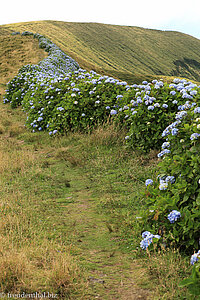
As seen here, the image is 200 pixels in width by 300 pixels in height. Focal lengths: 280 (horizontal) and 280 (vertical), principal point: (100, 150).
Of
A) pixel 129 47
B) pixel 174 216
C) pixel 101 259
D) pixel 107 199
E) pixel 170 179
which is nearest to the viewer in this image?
pixel 174 216

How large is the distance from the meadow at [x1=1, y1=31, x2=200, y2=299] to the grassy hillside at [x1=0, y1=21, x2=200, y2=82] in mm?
49838

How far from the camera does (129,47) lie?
83625mm

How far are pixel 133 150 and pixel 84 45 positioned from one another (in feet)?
229

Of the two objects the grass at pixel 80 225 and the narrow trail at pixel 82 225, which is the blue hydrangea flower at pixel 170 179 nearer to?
the grass at pixel 80 225

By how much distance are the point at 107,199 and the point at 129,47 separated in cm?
8552

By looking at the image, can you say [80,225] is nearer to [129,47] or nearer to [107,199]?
[107,199]

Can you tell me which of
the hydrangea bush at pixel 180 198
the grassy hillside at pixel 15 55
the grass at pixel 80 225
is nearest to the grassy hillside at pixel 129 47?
the grassy hillside at pixel 15 55

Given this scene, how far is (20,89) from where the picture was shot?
15.2 meters

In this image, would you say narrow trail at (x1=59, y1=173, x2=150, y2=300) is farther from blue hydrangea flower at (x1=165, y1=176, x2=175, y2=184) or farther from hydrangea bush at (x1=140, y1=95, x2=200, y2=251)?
blue hydrangea flower at (x1=165, y1=176, x2=175, y2=184)

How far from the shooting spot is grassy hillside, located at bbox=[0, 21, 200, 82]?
218 feet

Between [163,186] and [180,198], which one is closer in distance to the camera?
[180,198]

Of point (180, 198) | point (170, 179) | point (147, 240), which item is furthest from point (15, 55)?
point (147, 240)

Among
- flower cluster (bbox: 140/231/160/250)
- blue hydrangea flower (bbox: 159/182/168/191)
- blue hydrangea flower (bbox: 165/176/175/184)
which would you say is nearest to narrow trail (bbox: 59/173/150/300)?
flower cluster (bbox: 140/231/160/250)

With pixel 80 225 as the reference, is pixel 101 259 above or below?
below
